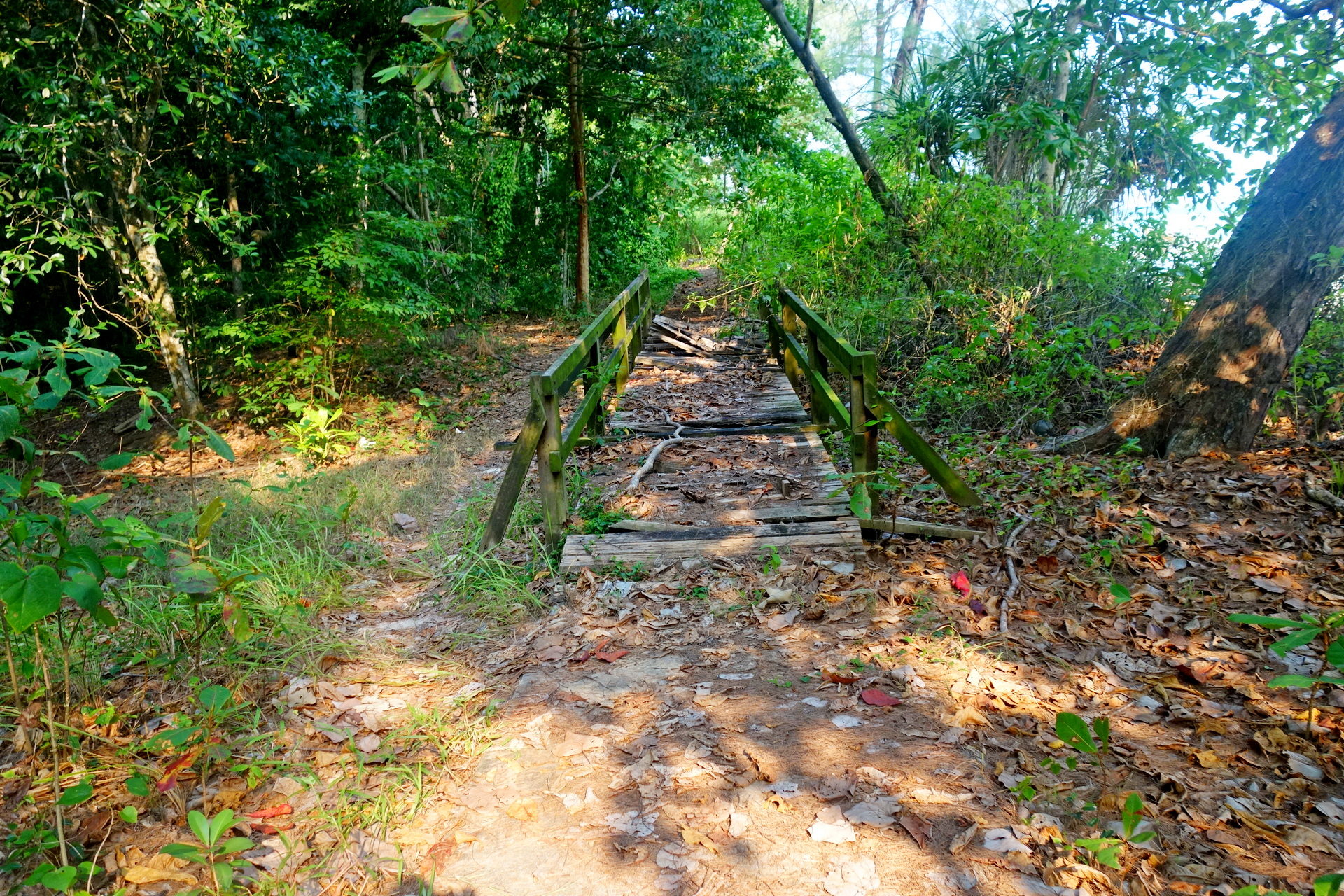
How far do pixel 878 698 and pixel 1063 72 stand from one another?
10520mm

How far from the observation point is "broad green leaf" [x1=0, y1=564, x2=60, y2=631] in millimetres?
2238

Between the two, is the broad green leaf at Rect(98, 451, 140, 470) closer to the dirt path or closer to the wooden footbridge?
the dirt path

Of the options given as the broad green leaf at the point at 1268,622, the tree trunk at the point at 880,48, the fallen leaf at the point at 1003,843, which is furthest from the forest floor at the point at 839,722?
the tree trunk at the point at 880,48

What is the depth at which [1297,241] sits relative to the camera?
5.16m

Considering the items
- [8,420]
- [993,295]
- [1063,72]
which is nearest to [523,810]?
[8,420]

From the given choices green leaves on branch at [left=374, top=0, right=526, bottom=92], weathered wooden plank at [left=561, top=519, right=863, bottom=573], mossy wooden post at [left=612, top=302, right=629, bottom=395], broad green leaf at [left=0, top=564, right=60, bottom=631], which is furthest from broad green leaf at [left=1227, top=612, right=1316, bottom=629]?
mossy wooden post at [left=612, top=302, right=629, bottom=395]

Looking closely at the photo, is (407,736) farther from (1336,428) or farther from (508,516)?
→ (1336,428)

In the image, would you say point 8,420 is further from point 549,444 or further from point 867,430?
point 867,430

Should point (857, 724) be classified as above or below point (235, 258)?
below

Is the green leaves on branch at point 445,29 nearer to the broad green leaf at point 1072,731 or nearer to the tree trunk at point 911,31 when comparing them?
the broad green leaf at point 1072,731

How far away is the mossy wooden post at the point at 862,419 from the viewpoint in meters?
4.62

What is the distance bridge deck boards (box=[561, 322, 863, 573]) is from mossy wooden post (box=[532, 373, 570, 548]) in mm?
170

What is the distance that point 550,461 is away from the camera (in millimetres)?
4828

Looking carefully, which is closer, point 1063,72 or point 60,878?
point 60,878
